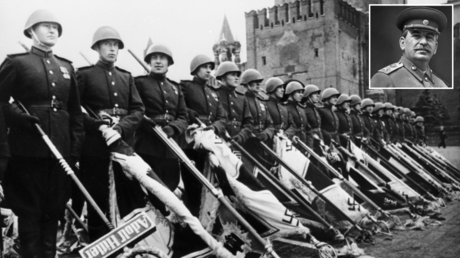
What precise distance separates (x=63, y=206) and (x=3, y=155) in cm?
69

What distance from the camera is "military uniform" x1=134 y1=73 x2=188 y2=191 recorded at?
5023 millimetres

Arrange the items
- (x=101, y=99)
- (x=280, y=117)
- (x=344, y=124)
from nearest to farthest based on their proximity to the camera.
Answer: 1. (x=101, y=99)
2. (x=280, y=117)
3. (x=344, y=124)

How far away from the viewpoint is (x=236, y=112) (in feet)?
21.1

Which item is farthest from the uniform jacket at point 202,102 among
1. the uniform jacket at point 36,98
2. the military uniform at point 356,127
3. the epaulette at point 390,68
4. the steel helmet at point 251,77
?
the military uniform at point 356,127

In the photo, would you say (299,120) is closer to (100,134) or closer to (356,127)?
(356,127)

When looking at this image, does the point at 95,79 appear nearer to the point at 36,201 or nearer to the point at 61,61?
the point at 61,61

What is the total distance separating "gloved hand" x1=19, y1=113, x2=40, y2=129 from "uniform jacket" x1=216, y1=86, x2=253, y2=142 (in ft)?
8.89

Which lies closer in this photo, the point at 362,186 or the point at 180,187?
the point at 180,187

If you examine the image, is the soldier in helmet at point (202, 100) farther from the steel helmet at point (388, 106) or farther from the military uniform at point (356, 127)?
the steel helmet at point (388, 106)

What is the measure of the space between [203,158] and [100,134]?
121cm

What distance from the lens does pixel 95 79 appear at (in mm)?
4562

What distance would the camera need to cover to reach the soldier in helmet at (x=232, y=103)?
20.7 ft

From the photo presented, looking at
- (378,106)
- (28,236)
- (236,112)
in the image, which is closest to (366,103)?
(378,106)

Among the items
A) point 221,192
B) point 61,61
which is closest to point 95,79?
point 61,61
